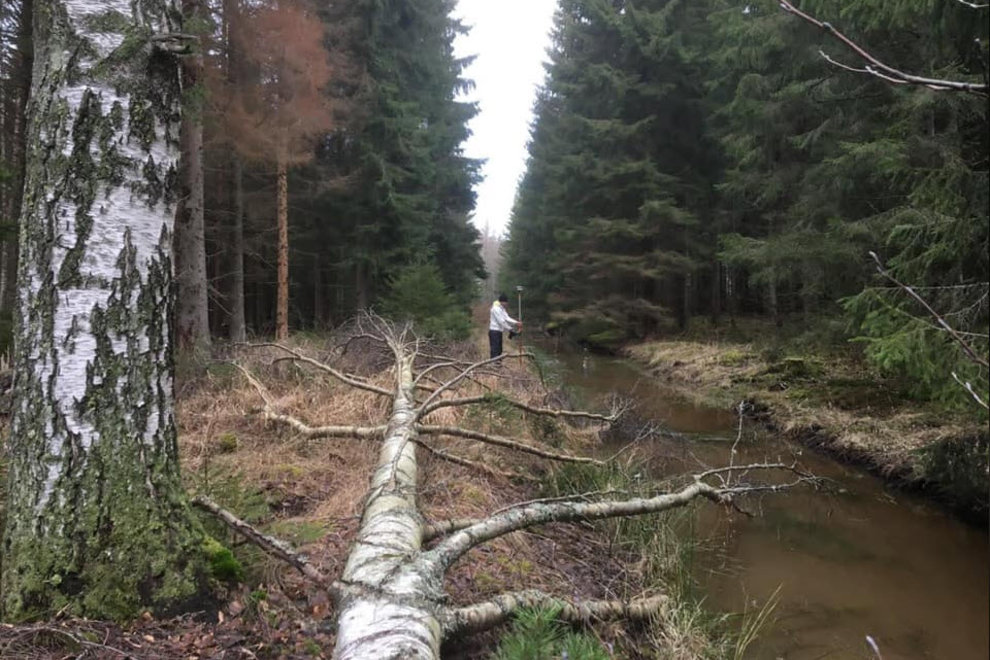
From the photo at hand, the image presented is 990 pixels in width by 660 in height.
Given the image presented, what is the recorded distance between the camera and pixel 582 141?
22.5 meters

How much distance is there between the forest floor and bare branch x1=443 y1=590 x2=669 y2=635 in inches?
3.5

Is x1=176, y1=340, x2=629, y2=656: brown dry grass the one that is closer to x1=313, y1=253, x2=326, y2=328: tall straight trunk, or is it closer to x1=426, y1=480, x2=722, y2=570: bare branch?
x1=426, y1=480, x2=722, y2=570: bare branch

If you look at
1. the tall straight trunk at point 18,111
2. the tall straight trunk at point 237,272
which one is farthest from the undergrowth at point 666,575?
the tall straight trunk at point 237,272

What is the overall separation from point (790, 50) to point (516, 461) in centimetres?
1080

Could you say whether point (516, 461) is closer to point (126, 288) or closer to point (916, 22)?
point (126, 288)

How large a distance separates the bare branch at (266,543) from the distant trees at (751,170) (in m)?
2.71

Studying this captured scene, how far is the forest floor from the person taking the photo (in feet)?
7.75

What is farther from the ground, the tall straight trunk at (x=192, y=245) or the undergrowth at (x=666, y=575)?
the tall straight trunk at (x=192, y=245)

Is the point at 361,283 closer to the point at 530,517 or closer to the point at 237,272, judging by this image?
the point at 237,272

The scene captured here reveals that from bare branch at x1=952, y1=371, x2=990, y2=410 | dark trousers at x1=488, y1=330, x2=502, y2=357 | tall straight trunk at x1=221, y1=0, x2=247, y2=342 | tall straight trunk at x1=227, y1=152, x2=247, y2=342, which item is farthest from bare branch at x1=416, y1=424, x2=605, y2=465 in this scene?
tall straight trunk at x1=227, y1=152, x2=247, y2=342

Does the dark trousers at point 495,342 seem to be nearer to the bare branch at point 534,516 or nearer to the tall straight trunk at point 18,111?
the bare branch at point 534,516

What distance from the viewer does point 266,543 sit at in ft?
9.41

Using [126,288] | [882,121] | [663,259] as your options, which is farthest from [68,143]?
[663,259]

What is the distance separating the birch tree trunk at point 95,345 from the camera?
237 cm
